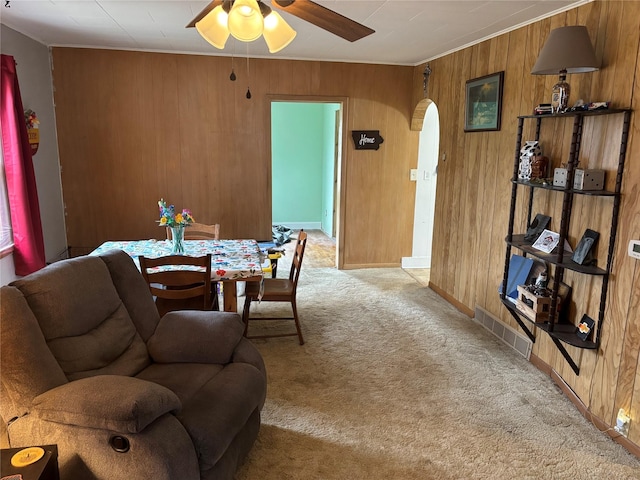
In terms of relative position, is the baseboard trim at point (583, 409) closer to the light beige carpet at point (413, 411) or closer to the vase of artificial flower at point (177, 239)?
the light beige carpet at point (413, 411)

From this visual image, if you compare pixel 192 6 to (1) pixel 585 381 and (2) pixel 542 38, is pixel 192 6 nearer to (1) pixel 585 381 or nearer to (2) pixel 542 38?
(2) pixel 542 38

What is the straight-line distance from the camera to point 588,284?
2736 mm

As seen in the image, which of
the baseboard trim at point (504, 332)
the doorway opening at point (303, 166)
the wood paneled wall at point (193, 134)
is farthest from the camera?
the doorway opening at point (303, 166)

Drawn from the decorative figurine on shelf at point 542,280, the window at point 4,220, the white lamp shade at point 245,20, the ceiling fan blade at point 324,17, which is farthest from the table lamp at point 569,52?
the window at point 4,220

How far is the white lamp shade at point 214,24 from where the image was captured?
212cm

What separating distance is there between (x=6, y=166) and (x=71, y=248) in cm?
149

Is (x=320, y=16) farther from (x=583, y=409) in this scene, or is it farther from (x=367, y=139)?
(x=367, y=139)

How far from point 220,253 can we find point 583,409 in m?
2.64

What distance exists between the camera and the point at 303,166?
7824 millimetres

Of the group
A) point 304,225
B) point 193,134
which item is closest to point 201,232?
point 193,134

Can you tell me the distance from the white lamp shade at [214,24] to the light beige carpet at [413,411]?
2035 mm

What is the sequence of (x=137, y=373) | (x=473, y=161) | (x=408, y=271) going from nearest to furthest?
(x=137, y=373)
(x=473, y=161)
(x=408, y=271)

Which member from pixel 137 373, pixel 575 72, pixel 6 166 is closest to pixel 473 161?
pixel 575 72

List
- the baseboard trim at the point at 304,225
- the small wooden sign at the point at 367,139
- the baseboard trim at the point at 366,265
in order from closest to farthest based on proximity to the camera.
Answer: the small wooden sign at the point at 367,139 → the baseboard trim at the point at 366,265 → the baseboard trim at the point at 304,225
